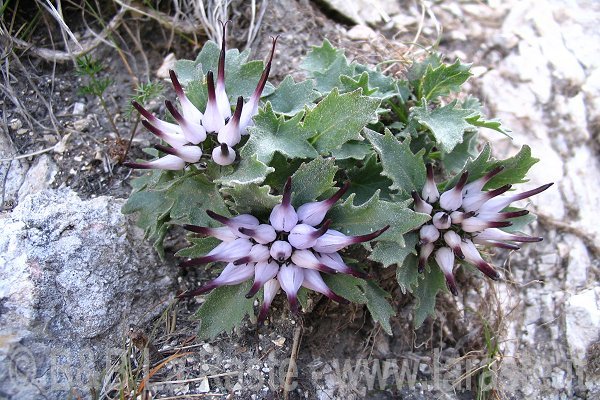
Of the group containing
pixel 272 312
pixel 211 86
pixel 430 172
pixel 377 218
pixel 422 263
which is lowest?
pixel 272 312

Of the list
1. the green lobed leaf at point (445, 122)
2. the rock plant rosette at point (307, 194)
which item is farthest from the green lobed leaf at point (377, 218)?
the green lobed leaf at point (445, 122)

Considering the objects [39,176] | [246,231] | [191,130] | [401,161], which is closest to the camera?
[246,231]

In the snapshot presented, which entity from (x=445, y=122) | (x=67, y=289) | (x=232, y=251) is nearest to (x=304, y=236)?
(x=232, y=251)

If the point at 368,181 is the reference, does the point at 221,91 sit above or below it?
above

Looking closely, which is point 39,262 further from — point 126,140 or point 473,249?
point 473,249

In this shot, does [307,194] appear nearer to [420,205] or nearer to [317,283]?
[317,283]

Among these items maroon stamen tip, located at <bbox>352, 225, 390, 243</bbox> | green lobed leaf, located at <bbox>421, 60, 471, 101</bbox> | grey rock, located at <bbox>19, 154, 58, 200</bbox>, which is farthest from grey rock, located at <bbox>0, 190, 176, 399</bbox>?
green lobed leaf, located at <bbox>421, 60, 471, 101</bbox>

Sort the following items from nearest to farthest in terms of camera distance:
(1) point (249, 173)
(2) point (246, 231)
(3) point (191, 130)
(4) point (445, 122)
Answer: (2) point (246, 231)
(1) point (249, 173)
(3) point (191, 130)
(4) point (445, 122)

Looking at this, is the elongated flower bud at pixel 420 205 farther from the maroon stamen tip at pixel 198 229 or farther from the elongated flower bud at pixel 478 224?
the maroon stamen tip at pixel 198 229
